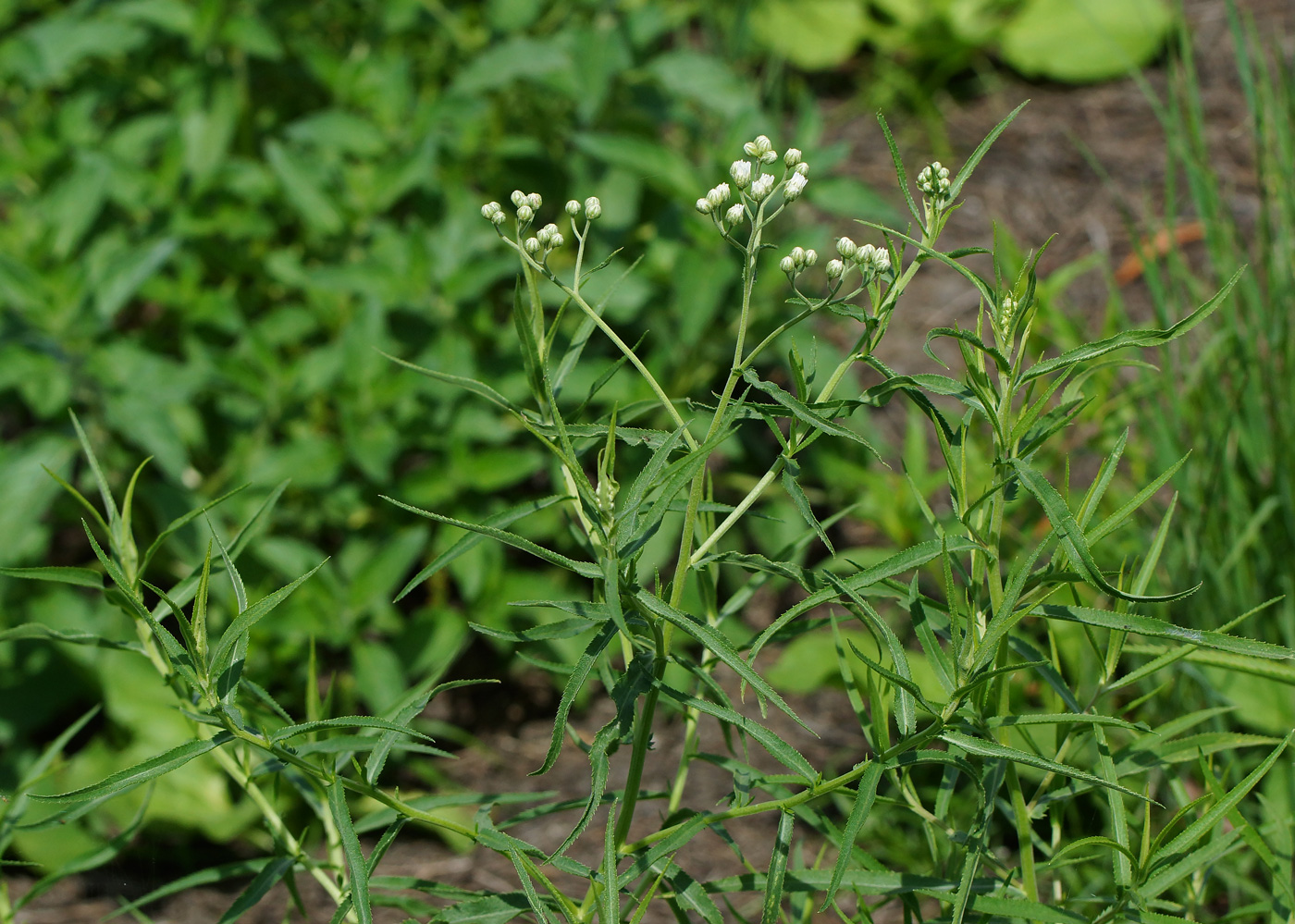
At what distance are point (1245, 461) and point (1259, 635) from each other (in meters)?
0.29

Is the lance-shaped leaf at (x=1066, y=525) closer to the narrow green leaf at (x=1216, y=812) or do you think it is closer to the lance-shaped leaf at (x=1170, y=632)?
the lance-shaped leaf at (x=1170, y=632)

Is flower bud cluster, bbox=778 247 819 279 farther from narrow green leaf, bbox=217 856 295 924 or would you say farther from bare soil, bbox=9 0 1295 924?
bare soil, bbox=9 0 1295 924

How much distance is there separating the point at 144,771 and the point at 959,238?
9.55 feet

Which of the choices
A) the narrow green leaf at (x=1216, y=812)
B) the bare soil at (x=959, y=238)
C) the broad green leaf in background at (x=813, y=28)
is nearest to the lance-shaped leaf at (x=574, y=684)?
the narrow green leaf at (x=1216, y=812)

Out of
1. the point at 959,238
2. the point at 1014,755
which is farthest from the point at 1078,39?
the point at 1014,755

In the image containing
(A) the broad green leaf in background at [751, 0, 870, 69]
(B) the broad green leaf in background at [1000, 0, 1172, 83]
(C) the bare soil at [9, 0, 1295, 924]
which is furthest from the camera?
(A) the broad green leaf in background at [751, 0, 870, 69]

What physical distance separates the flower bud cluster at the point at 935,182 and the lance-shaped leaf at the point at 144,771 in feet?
1.95

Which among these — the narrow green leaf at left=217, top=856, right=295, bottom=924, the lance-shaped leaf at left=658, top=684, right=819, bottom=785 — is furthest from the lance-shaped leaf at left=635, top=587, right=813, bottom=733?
the narrow green leaf at left=217, top=856, right=295, bottom=924

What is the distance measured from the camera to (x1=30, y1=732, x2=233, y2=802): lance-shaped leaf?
714 millimetres

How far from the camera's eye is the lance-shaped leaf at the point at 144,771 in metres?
0.71

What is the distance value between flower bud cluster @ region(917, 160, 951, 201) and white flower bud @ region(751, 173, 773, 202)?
4.1 inches

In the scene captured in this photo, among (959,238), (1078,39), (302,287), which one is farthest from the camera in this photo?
(1078,39)

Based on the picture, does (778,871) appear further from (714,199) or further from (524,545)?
(714,199)

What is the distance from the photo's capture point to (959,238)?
3230 mm
